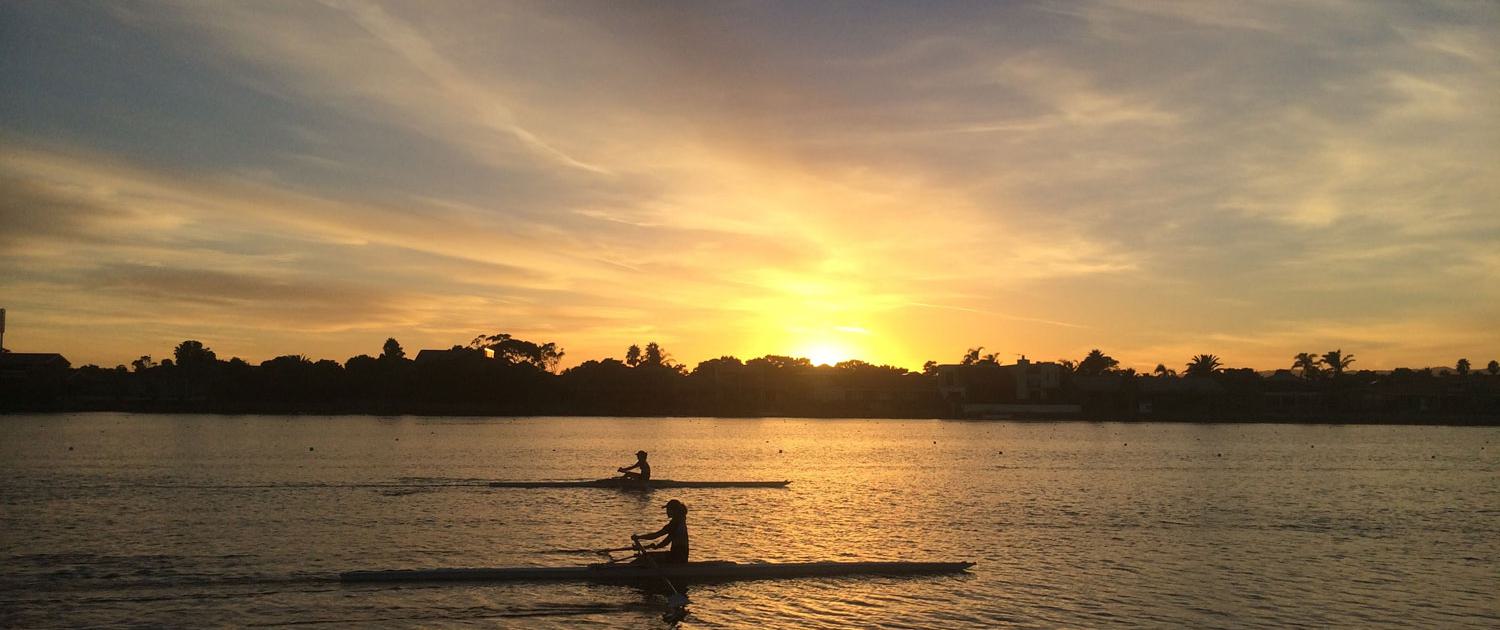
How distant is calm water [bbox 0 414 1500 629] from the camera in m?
23.4

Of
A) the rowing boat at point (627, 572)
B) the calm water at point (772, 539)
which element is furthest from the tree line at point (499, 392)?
the rowing boat at point (627, 572)

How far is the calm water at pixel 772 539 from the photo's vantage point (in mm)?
23375

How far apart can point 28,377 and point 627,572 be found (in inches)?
7231

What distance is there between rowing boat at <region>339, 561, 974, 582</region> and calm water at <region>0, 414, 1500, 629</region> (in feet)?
1.95

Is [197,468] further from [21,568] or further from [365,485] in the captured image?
[21,568]

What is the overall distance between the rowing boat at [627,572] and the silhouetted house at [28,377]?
177563mm

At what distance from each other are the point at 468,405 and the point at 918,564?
163557 millimetres

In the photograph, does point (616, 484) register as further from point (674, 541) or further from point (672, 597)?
point (672, 597)

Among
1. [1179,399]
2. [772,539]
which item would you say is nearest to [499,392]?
[1179,399]

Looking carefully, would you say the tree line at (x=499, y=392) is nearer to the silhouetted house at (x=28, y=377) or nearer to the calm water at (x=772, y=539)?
the silhouetted house at (x=28, y=377)

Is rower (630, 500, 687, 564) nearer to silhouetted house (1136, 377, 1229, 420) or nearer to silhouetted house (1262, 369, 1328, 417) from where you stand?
silhouetted house (1136, 377, 1229, 420)

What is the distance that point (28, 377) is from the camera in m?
170

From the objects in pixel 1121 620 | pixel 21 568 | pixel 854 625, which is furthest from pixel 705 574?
pixel 21 568

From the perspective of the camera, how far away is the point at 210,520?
3619 cm
